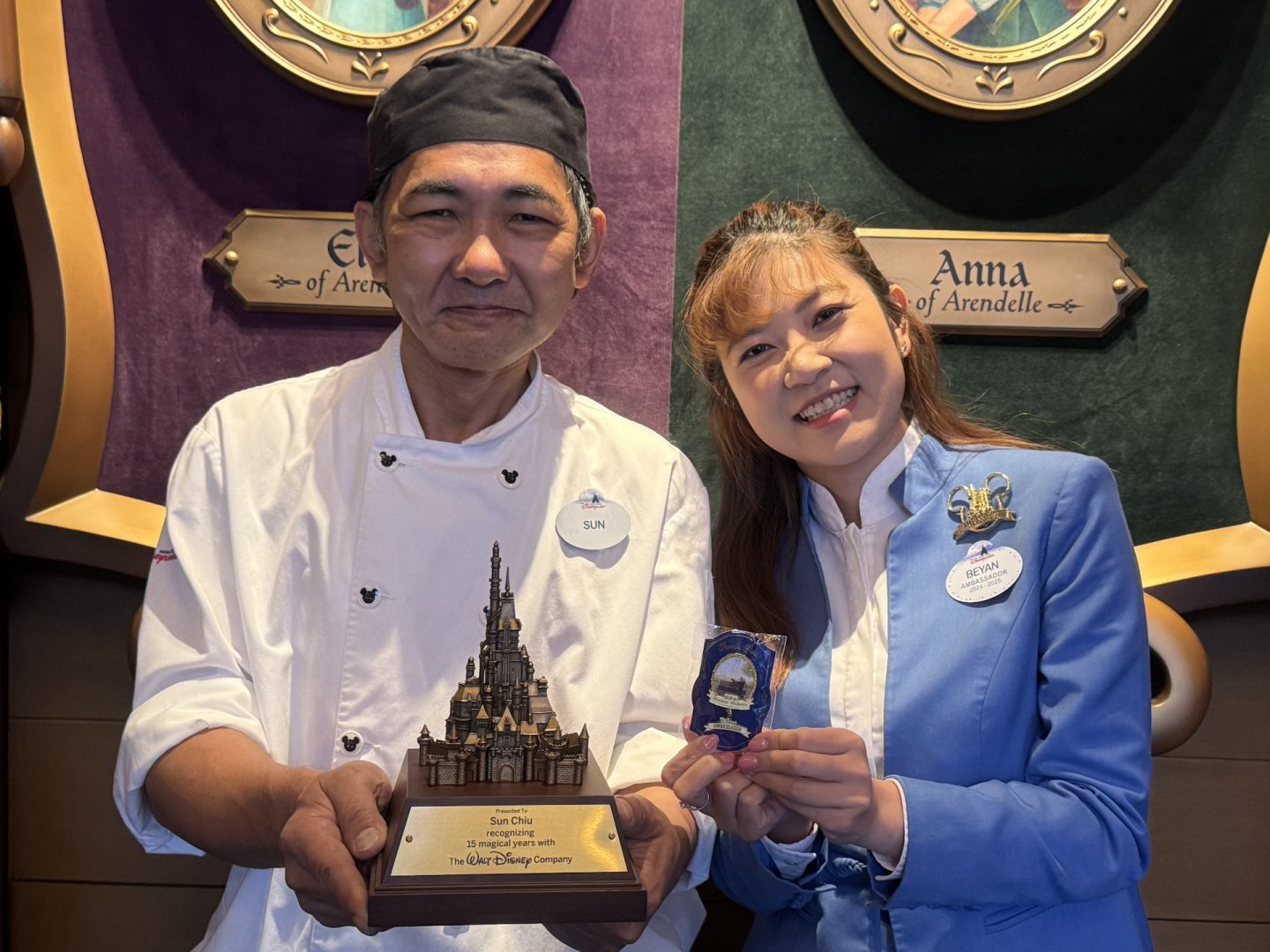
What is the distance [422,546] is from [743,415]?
26.2 inches

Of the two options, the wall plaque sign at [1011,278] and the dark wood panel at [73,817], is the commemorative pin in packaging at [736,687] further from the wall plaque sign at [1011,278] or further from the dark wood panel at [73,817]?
the dark wood panel at [73,817]

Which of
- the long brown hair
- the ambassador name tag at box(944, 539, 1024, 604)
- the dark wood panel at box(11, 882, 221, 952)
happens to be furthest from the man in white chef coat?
the dark wood panel at box(11, 882, 221, 952)

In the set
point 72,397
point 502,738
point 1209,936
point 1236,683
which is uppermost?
point 72,397

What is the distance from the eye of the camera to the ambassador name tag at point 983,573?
190 centimetres

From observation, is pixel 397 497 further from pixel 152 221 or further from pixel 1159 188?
pixel 1159 188

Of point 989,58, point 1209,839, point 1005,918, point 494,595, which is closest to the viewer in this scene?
point 494,595

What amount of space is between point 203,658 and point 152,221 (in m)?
1.17

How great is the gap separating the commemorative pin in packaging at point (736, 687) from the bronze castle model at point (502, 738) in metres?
0.19

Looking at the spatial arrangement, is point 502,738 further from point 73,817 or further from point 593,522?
point 73,817

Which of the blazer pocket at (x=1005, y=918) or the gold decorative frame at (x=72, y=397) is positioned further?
the gold decorative frame at (x=72, y=397)

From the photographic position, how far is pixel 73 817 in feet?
8.67

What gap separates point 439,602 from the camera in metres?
A: 1.91

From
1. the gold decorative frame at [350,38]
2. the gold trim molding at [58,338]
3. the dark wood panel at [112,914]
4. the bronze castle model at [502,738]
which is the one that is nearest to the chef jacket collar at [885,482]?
the bronze castle model at [502,738]

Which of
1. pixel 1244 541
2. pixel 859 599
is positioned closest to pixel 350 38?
pixel 859 599
